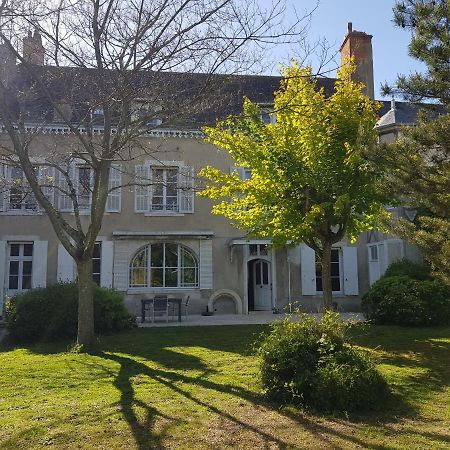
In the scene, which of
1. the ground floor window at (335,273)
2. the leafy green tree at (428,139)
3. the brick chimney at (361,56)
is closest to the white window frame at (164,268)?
the ground floor window at (335,273)

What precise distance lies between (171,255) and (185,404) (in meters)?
10.8

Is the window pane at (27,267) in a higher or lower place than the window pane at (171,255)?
lower

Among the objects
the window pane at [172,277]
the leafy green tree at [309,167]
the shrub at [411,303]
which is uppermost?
the leafy green tree at [309,167]

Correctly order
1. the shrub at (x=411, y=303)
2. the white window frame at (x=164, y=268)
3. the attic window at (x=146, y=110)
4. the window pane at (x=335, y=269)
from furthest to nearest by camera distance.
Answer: the window pane at (x=335, y=269), the white window frame at (x=164, y=268), the shrub at (x=411, y=303), the attic window at (x=146, y=110)

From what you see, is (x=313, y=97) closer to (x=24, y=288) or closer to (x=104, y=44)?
(x=104, y=44)

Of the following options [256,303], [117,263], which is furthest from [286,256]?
[117,263]

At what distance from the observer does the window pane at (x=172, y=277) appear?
15932 millimetres

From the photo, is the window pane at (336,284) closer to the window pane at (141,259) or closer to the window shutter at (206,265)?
the window shutter at (206,265)

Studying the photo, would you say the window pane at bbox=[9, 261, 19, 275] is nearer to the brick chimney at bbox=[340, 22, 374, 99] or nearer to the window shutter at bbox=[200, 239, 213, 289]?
the window shutter at bbox=[200, 239, 213, 289]

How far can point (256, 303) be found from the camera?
17.3 m

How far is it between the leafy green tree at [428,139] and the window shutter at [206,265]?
9487mm

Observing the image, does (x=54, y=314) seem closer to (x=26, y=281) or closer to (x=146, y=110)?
(x=146, y=110)

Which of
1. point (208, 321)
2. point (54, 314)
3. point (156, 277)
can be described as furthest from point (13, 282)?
point (208, 321)

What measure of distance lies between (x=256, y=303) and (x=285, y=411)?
12.2 meters
